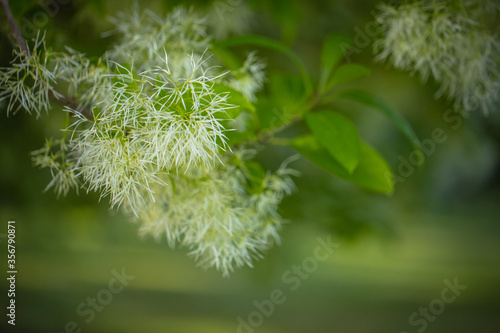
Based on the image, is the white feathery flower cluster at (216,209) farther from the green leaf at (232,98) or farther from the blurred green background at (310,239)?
the blurred green background at (310,239)

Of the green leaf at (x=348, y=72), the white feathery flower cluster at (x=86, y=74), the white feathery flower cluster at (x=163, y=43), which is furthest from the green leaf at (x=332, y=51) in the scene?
the white feathery flower cluster at (x=86, y=74)

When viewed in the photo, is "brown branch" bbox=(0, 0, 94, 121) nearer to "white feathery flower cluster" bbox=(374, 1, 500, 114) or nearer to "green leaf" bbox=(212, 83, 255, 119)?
"green leaf" bbox=(212, 83, 255, 119)

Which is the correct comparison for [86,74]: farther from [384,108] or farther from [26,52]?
[384,108]

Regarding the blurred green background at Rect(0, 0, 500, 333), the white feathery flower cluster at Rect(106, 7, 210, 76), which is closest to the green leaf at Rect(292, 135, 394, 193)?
the white feathery flower cluster at Rect(106, 7, 210, 76)

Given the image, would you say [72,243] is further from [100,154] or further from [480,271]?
[480,271]

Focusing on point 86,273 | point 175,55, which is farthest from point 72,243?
point 175,55
